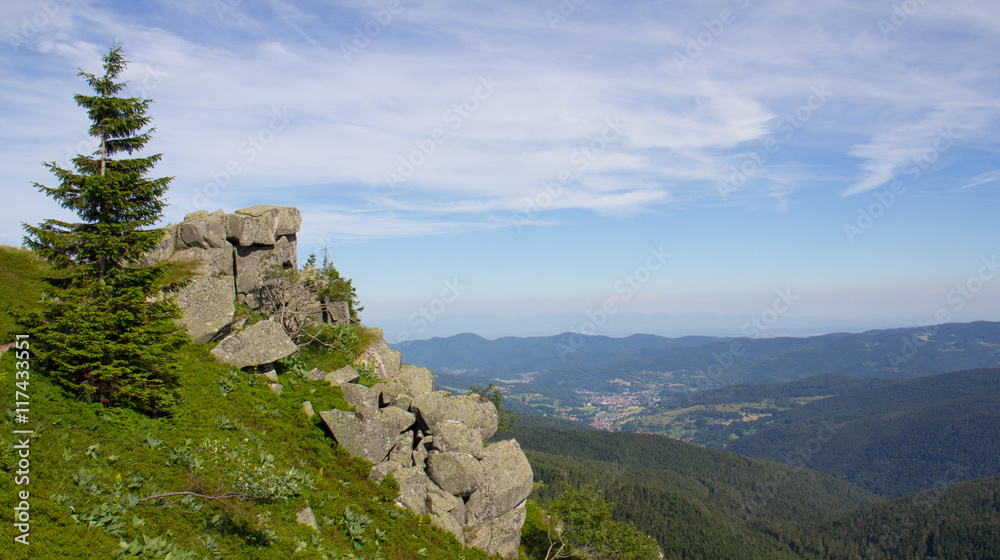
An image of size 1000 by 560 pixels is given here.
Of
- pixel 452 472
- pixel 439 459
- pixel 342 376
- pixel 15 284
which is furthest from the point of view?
pixel 342 376

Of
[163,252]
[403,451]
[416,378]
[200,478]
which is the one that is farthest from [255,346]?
[200,478]

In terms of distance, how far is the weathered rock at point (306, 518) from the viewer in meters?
18.0

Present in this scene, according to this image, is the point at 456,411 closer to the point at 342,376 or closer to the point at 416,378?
the point at 416,378

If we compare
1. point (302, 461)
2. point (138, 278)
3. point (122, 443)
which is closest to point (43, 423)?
point (122, 443)

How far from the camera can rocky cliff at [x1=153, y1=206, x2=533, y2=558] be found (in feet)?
82.0

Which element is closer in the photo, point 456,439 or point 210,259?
point 456,439

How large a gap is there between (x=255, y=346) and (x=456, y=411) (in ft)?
41.0

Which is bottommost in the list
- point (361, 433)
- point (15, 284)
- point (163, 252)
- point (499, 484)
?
point (499, 484)

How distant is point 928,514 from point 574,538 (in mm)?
209636

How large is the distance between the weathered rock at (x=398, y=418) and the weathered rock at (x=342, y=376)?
155 inches

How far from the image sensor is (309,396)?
26.1m

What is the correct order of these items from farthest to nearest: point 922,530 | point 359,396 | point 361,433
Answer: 1. point 922,530
2. point 359,396
3. point 361,433

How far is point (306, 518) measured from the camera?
18297 mm

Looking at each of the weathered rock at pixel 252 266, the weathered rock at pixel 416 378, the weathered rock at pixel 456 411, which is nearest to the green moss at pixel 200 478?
the weathered rock at pixel 456 411
